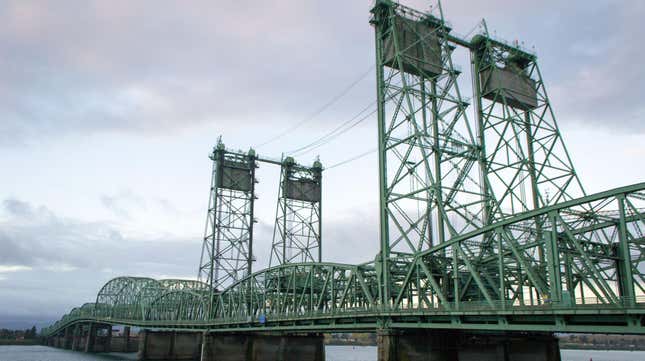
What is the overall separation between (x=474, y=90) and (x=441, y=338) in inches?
1120

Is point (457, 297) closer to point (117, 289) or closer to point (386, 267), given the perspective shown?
point (386, 267)

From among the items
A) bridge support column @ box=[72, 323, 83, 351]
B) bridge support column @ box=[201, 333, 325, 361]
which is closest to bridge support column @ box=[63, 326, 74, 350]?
bridge support column @ box=[72, 323, 83, 351]

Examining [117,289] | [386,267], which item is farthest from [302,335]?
[117,289]

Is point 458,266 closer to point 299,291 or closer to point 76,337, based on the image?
point 299,291

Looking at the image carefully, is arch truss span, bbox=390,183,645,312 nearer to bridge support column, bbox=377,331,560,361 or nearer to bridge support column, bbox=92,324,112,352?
bridge support column, bbox=377,331,560,361

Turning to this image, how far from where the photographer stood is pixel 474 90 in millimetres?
59625

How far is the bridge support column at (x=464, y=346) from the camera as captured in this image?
40906 mm

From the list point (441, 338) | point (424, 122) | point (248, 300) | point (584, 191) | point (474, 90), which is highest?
point (474, 90)

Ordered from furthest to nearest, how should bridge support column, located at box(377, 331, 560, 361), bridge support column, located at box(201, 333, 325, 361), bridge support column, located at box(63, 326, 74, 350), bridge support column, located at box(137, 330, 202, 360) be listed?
bridge support column, located at box(63, 326, 74, 350) < bridge support column, located at box(137, 330, 202, 360) < bridge support column, located at box(201, 333, 325, 361) < bridge support column, located at box(377, 331, 560, 361)

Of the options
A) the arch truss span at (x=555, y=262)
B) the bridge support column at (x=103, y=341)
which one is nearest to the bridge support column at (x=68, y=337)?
the bridge support column at (x=103, y=341)

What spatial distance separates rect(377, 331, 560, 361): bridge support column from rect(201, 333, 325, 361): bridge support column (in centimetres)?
3295

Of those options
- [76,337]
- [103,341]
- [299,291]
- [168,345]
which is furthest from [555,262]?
[76,337]

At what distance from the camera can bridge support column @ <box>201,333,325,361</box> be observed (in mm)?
71750

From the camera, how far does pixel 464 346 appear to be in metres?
43.4
